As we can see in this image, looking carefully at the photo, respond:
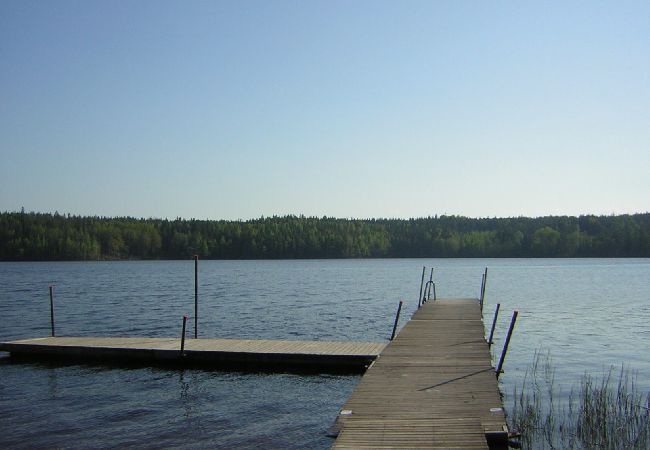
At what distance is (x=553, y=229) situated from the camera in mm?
178125

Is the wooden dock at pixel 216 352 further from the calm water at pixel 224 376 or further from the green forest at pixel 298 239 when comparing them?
the green forest at pixel 298 239

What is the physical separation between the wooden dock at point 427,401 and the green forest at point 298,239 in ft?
520

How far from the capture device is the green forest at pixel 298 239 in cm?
16312

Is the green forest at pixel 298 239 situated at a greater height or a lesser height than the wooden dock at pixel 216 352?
greater

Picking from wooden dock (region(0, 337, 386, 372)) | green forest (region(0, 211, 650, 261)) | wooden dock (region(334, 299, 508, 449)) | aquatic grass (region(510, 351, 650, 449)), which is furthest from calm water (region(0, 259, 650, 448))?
green forest (region(0, 211, 650, 261))

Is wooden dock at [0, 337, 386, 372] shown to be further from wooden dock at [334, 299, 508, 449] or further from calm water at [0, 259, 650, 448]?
wooden dock at [334, 299, 508, 449]

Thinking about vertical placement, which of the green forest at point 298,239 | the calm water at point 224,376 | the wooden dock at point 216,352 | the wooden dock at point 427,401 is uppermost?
the green forest at point 298,239

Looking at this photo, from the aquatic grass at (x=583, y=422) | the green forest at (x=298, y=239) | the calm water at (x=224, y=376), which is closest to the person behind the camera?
the aquatic grass at (x=583, y=422)

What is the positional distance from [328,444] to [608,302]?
38577mm

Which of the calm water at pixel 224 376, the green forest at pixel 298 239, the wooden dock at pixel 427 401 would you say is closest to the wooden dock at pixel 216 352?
the calm water at pixel 224 376

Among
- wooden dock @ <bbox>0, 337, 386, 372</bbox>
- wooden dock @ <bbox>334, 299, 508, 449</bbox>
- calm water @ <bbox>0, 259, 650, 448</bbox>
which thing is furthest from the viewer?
wooden dock @ <bbox>0, 337, 386, 372</bbox>

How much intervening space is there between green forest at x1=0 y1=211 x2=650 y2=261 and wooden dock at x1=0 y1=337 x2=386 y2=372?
495ft

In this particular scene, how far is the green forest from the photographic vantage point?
163125 mm

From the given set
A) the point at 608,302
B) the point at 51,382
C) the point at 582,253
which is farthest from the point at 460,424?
the point at 582,253
